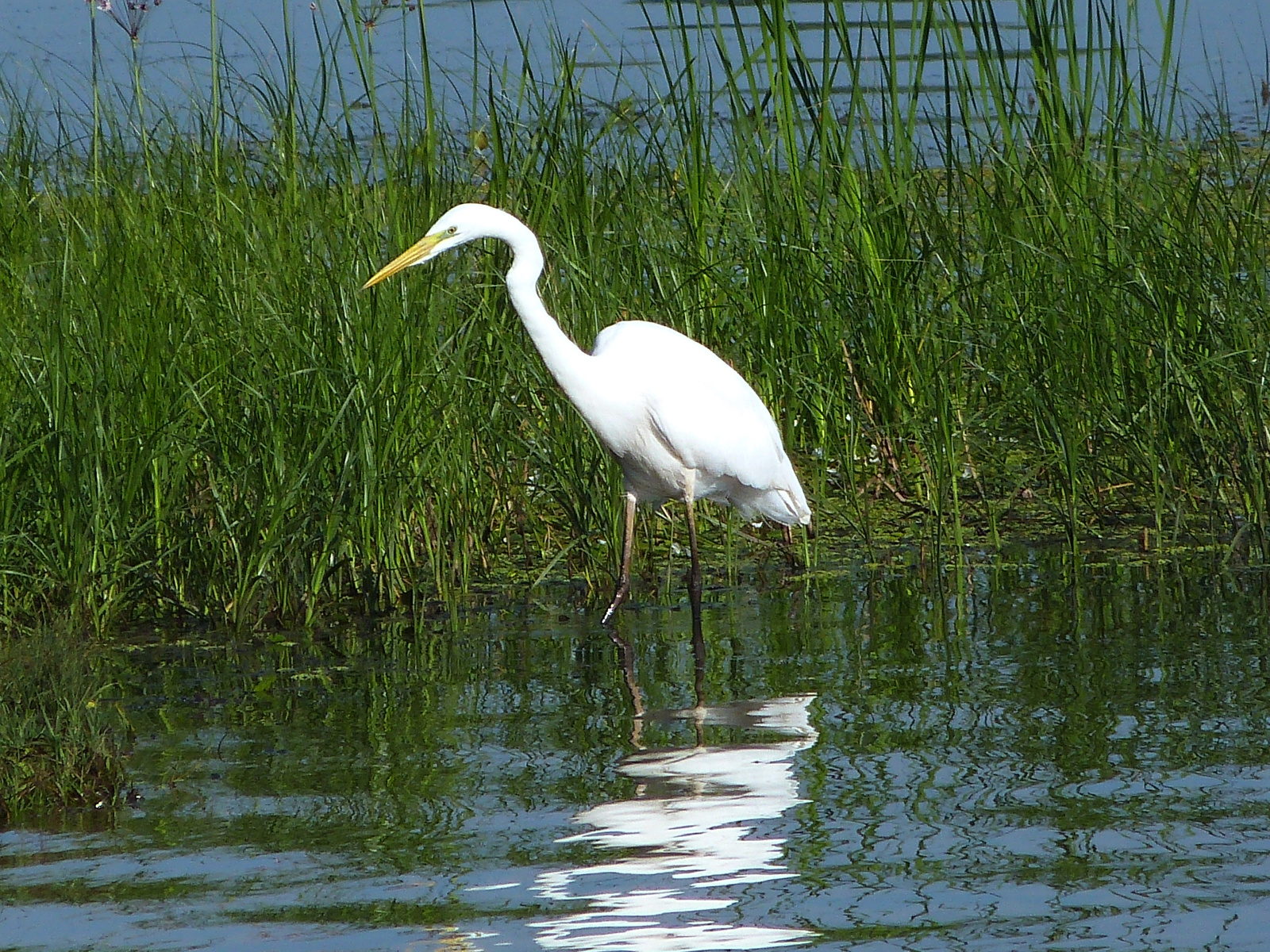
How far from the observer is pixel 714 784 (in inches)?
147

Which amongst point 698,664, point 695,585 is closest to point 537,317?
point 695,585

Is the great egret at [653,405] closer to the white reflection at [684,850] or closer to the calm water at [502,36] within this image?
the white reflection at [684,850]

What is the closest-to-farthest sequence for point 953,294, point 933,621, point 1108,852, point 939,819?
1. point 1108,852
2. point 939,819
3. point 933,621
4. point 953,294

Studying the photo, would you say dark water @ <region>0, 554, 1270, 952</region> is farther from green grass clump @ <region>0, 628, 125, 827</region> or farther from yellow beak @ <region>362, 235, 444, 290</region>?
yellow beak @ <region>362, 235, 444, 290</region>

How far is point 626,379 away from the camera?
5.11 metres

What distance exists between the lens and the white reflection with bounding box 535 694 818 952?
2.94m

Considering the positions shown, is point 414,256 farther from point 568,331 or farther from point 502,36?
point 502,36

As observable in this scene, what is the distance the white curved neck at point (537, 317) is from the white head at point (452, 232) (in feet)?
0.18

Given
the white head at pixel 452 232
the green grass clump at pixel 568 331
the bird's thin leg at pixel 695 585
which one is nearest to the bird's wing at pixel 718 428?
the bird's thin leg at pixel 695 585

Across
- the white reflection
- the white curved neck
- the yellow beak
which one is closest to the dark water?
the white reflection

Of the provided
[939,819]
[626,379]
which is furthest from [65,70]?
[939,819]

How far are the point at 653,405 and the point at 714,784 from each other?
1.67m

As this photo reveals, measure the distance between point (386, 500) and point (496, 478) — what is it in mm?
604

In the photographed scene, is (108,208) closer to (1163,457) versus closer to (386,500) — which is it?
(386,500)
